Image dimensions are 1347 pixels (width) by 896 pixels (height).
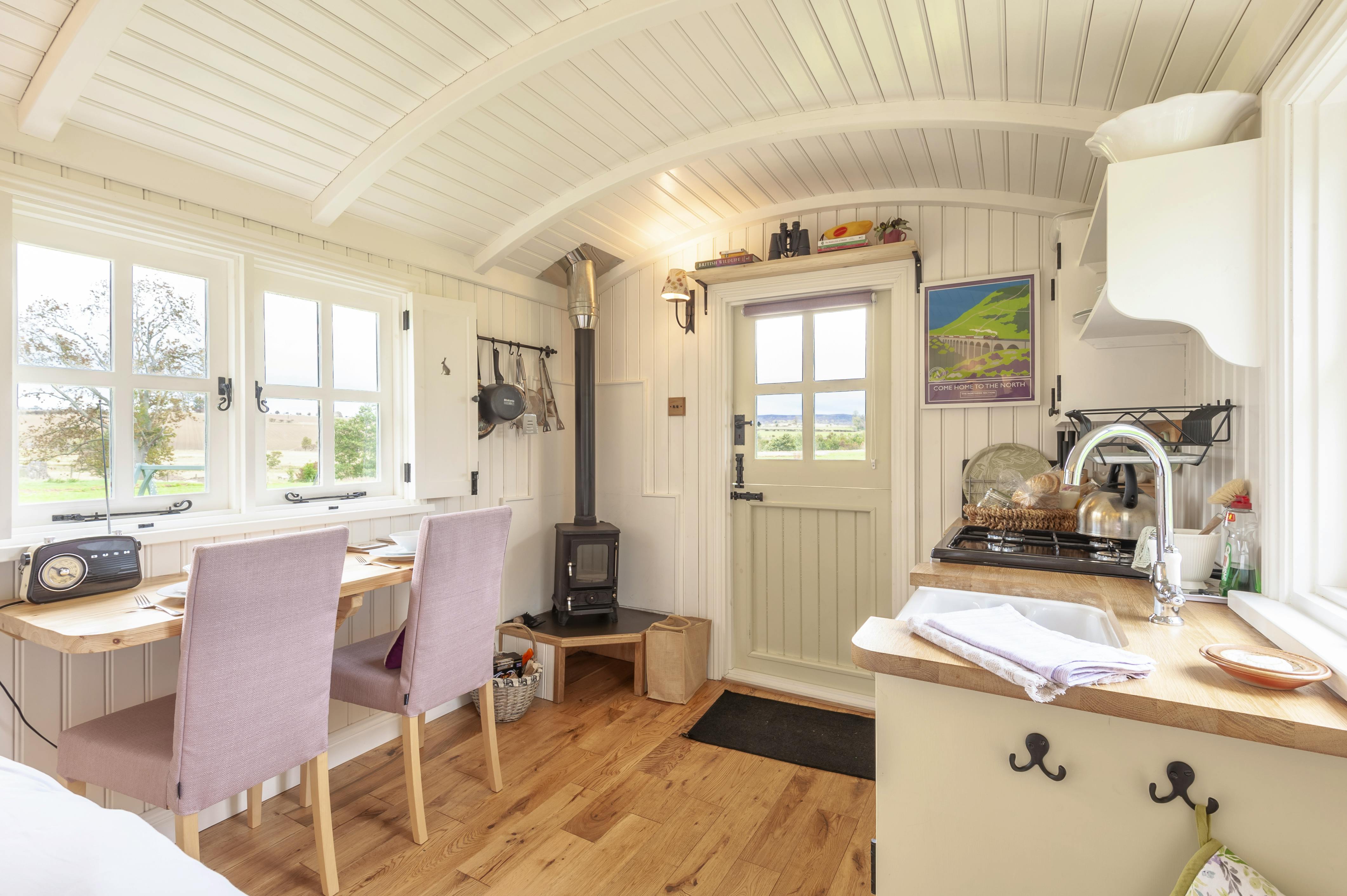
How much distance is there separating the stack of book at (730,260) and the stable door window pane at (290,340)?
171 cm

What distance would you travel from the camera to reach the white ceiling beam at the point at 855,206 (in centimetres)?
254

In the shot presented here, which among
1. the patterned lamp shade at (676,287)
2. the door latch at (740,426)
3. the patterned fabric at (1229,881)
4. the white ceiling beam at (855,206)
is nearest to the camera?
the patterned fabric at (1229,881)

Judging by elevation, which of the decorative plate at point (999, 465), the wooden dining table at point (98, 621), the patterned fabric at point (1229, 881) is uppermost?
the decorative plate at point (999, 465)

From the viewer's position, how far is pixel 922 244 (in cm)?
283

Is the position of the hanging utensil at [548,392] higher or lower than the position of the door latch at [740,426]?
higher

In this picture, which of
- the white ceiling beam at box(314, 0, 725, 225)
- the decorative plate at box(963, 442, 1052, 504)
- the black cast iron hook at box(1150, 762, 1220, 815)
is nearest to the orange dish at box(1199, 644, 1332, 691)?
the black cast iron hook at box(1150, 762, 1220, 815)

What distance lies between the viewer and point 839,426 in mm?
3041

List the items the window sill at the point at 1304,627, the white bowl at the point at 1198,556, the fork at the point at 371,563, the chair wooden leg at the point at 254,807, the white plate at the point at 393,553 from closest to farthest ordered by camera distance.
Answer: the window sill at the point at 1304,627 < the white bowl at the point at 1198,556 < the chair wooden leg at the point at 254,807 < the fork at the point at 371,563 < the white plate at the point at 393,553

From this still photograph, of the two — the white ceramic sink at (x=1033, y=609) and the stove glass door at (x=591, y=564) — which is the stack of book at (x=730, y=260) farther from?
the white ceramic sink at (x=1033, y=609)

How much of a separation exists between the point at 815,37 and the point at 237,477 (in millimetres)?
2328

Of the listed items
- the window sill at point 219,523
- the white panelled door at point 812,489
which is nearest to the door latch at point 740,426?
the white panelled door at point 812,489

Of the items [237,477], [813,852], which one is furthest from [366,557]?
[813,852]

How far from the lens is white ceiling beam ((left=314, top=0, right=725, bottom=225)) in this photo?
1.63 metres

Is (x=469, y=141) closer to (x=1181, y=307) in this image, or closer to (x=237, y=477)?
(x=237, y=477)
